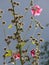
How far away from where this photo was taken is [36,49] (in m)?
5.79

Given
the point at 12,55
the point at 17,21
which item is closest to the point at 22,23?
the point at 17,21

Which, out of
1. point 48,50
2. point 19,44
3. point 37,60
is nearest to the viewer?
point 19,44

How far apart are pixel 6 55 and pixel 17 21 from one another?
1.54 ft

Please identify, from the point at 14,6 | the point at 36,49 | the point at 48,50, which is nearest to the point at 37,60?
the point at 36,49

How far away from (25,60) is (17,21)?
20.7 inches

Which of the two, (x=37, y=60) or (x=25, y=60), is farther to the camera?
(x=37, y=60)

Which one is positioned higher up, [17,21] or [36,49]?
[17,21]

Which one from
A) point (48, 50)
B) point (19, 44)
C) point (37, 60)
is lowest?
point (48, 50)

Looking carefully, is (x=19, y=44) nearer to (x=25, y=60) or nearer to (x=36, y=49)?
(x=25, y=60)

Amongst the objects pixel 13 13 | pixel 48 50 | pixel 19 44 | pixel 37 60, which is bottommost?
pixel 48 50

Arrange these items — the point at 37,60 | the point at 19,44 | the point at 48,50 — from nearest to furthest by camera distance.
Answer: the point at 19,44, the point at 37,60, the point at 48,50

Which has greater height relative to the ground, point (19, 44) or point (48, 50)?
point (19, 44)

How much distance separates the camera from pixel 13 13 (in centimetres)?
518

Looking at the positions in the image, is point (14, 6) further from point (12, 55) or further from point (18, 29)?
point (12, 55)
